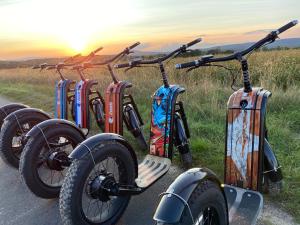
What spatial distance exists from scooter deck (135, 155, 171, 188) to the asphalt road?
0.27 metres

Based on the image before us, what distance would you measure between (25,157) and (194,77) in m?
Result: 7.42

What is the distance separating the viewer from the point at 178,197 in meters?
2.16

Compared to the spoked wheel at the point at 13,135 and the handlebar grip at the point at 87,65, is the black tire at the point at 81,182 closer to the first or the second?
the spoked wheel at the point at 13,135

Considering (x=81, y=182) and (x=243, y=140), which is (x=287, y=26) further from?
(x=81, y=182)

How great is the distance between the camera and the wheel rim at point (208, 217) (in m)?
2.24

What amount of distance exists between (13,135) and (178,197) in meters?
3.07

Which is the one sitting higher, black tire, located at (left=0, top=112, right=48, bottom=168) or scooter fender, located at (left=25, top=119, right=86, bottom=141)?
scooter fender, located at (left=25, top=119, right=86, bottom=141)

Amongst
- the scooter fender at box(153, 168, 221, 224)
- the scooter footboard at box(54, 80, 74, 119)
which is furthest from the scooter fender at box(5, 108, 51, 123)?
the scooter fender at box(153, 168, 221, 224)

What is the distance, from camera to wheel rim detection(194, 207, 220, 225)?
2242mm

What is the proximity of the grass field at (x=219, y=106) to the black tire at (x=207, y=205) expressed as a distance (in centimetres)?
118

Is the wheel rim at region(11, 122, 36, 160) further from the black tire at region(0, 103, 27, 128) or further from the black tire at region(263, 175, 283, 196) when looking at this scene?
the black tire at region(263, 175, 283, 196)

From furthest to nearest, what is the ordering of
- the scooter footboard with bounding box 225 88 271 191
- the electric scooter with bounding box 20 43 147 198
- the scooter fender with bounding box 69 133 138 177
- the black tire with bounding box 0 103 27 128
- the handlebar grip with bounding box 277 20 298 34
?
the black tire with bounding box 0 103 27 128
the electric scooter with bounding box 20 43 147 198
the scooter footboard with bounding box 225 88 271 191
the handlebar grip with bounding box 277 20 298 34
the scooter fender with bounding box 69 133 138 177

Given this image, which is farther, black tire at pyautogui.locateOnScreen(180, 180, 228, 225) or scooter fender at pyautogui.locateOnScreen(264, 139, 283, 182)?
scooter fender at pyautogui.locateOnScreen(264, 139, 283, 182)

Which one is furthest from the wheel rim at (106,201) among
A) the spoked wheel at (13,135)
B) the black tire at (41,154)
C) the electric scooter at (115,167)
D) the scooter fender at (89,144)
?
the spoked wheel at (13,135)
